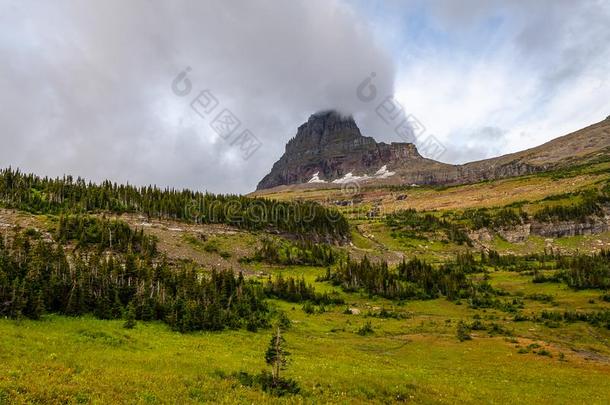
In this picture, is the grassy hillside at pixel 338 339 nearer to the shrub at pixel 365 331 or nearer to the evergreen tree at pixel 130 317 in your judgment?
the shrub at pixel 365 331

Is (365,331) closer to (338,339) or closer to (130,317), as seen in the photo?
(338,339)

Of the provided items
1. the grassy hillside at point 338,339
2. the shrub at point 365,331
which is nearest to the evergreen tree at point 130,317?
the grassy hillside at point 338,339

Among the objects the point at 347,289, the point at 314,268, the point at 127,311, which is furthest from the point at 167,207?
the point at 127,311

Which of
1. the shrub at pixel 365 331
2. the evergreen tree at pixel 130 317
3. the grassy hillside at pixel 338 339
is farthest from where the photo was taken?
the shrub at pixel 365 331

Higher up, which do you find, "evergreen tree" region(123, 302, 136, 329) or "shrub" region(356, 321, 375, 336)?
"evergreen tree" region(123, 302, 136, 329)

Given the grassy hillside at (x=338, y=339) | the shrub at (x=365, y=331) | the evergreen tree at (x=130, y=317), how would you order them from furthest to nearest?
the shrub at (x=365, y=331), the evergreen tree at (x=130, y=317), the grassy hillside at (x=338, y=339)

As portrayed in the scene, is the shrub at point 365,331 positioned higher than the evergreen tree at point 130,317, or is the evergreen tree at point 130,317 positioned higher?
the evergreen tree at point 130,317

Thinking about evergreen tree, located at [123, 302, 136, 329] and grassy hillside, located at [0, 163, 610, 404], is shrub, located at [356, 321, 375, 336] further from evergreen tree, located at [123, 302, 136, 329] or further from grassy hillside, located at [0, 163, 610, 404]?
evergreen tree, located at [123, 302, 136, 329]

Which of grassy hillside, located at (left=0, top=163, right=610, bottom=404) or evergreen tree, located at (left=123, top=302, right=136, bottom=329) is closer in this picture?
grassy hillside, located at (left=0, top=163, right=610, bottom=404)

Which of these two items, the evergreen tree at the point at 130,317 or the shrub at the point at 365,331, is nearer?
the evergreen tree at the point at 130,317

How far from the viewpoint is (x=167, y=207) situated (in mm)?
165250

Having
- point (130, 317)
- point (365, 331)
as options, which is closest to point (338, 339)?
point (365, 331)

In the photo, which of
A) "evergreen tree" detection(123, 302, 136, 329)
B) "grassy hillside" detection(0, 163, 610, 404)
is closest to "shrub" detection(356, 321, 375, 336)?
"grassy hillside" detection(0, 163, 610, 404)

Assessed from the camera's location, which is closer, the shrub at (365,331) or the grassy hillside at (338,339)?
the grassy hillside at (338,339)
